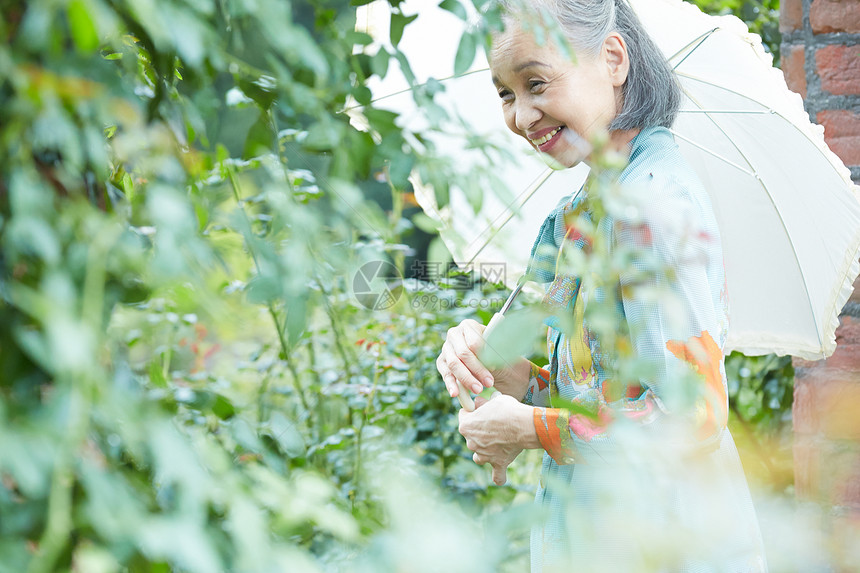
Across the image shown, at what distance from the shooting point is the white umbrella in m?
1.44

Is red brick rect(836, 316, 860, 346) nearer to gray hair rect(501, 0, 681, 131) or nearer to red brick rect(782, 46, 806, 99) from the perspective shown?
red brick rect(782, 46, 806, 99)

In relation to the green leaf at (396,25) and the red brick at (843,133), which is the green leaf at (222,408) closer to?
the green leaf at (396,25)

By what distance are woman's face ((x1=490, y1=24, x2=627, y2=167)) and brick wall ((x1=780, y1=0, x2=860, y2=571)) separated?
78 centimetres

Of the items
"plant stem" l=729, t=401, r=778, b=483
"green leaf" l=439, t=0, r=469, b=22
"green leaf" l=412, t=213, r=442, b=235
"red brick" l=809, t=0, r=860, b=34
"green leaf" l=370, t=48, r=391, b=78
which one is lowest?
"plant stem" l=729, t=401, r=778, b=483

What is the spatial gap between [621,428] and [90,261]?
32cm

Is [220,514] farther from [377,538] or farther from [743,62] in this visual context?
[743,62]

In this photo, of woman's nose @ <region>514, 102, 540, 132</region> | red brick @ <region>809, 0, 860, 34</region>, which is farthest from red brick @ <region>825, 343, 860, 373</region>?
woman's nose @ <region>514, 102, 540, 132</region>

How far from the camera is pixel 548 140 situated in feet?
3.97

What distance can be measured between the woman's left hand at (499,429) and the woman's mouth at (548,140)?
1.21 feet

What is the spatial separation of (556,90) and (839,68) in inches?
37.2

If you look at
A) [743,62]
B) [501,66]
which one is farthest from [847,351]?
[501,66]

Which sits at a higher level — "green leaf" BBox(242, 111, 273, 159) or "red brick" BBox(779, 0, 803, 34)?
"green leaf" BBox(242, 111, 273, 159)

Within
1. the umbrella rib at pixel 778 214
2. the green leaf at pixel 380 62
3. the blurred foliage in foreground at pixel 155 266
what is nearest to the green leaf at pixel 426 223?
the blurred foliage in foreground at pixel 155 266

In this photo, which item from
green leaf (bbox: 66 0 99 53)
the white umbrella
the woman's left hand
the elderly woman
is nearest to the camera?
green leaf (bbox: 66 0 99 53)
